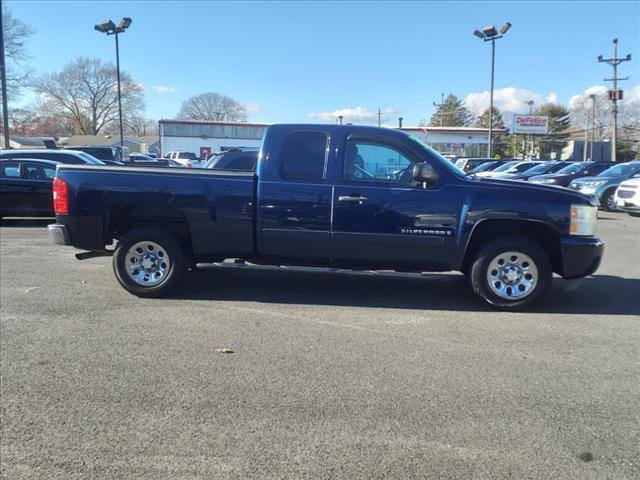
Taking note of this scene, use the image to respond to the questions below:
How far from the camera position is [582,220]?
5633mm

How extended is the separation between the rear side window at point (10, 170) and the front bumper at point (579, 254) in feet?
38.8

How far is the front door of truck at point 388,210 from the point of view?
5.65 metres

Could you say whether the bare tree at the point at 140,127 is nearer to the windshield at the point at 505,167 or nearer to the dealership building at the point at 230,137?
the dealership building at the point at 230,137

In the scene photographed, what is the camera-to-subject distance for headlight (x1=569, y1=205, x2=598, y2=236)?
5594mm

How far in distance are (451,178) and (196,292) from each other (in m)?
3.33

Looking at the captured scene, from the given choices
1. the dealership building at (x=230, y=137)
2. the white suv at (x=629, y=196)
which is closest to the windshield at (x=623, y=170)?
the white suv at (x=629, y=196)

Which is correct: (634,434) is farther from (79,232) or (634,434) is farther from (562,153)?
(562,153)

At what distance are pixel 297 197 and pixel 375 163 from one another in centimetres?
96

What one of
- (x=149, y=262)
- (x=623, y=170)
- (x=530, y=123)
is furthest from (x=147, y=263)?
(x=530, y=123)

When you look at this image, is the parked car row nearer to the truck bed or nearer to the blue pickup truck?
the blue pickup truck

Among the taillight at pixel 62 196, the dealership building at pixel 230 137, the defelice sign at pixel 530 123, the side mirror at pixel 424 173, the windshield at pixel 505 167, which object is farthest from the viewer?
the defelice sign at pixel 530 123

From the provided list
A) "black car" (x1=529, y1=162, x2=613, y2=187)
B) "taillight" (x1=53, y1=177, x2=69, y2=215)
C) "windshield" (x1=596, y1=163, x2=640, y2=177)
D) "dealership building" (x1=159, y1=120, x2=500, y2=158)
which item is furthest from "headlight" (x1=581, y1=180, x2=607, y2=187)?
"dealership building" (x1=159, y1=120, x2=500, y2=158)

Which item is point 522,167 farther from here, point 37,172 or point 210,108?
point 210,108

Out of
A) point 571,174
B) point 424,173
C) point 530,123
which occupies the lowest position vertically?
point 424,173
